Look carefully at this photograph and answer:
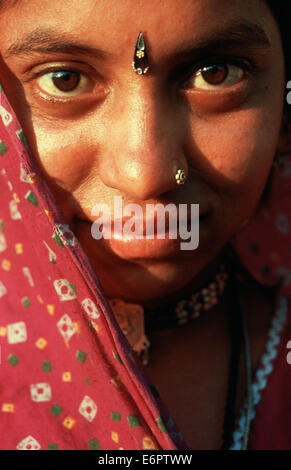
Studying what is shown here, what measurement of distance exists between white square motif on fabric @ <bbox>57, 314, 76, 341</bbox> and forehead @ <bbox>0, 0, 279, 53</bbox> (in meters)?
0.47

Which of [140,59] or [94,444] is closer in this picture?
[140,59]

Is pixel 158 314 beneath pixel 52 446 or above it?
above

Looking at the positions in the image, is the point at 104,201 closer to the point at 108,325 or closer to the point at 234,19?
the point at 108,325

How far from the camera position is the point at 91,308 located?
0.96 metres

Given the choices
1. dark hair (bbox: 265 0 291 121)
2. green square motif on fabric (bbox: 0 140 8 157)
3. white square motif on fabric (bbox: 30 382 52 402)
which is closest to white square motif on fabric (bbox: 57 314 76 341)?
white square motif on fabric (bbox: 30 382 52 402)

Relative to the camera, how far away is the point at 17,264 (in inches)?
46.3

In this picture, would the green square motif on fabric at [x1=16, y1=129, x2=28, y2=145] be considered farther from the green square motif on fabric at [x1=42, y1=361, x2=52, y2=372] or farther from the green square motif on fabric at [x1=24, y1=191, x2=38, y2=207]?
the green square motif on fabric at [x1=42, y1=361, x2=52, y2=372]

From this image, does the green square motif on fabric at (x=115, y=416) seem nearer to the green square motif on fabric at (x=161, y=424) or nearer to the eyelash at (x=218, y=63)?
the green square motif on fabric at (x=161, y=424)

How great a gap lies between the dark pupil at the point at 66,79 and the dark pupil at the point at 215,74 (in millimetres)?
225

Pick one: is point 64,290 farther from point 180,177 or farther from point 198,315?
point 198,315

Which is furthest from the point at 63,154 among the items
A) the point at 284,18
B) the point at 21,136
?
the point at 284,18

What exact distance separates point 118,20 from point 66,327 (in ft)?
1.76

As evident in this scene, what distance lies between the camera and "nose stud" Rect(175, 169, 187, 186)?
959mm

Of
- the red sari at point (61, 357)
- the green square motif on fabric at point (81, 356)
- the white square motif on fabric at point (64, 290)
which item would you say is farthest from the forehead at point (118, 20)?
the green square motif on fabric at point (81, 356)
